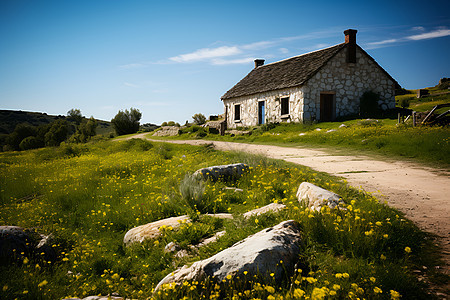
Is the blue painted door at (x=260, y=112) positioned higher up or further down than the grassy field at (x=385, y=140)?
higher up

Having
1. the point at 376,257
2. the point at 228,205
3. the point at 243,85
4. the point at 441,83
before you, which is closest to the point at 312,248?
the point at 376,257

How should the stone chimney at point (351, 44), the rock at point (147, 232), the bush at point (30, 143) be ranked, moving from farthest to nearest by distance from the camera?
the bush at point (30, 143), the stone chimney at point (351, 44), the rock at point (147, 232)

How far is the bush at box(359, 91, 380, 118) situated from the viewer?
21125mm

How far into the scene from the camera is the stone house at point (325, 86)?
20.1m

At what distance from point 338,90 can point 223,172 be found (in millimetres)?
17487

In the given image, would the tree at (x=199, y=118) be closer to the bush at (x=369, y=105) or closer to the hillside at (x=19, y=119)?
the bush at (x=369, y=105)

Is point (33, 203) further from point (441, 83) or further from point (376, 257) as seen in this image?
point (441, 83)

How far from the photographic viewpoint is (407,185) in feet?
18.8

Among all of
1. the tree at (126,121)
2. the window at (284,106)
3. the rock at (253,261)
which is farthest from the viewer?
the tree at (126,121)

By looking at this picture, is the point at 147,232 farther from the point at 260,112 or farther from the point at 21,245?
the point at 260,112

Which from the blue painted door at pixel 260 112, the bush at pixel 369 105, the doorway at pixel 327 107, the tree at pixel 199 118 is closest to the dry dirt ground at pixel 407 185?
the doorway at pixel 327 107

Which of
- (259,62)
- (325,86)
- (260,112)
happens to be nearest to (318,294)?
(325,86)

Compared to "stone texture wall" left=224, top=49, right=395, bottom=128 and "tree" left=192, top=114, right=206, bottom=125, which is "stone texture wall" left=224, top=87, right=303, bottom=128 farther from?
"tree" left=192, top=114, right=206, bottom=125

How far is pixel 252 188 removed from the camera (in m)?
6.06
